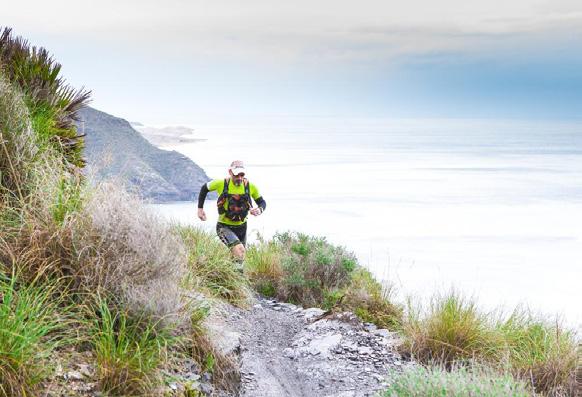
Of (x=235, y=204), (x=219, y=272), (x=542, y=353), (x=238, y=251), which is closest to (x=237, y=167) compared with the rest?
(x=235, y=204)

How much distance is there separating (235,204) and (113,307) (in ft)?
18.0

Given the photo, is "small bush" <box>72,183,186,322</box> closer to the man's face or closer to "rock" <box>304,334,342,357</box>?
"rock" <box>304,334,342,357</box>

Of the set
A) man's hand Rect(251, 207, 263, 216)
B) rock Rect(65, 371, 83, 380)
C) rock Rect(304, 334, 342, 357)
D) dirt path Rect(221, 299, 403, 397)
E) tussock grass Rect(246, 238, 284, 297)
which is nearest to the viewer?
rock Rect(65, 371, 83, 380)

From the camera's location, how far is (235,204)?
36.1ft

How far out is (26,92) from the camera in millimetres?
9242

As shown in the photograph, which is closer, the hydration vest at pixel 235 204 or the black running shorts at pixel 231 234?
the hydration vest at pixel 235 204

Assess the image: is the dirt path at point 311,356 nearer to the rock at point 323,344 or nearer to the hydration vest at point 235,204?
the rock at point 323,344

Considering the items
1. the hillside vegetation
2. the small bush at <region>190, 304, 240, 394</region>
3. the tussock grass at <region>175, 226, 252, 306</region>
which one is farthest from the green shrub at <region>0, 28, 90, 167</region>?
the small bush at <region>190, 304, 240, 394</region>

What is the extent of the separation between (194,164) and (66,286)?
3103 inches

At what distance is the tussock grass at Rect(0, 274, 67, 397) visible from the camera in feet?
14.3

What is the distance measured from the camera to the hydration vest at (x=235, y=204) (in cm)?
1090

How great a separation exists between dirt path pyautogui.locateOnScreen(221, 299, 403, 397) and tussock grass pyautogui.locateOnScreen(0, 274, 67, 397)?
2475mm

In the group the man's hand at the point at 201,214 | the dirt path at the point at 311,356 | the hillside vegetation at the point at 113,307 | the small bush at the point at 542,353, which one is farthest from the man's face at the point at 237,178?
the small bush at the point at 542,353

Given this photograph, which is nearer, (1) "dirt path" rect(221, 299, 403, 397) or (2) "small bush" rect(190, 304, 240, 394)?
(2) "small bush" rect(190, 304, 240, 394)
